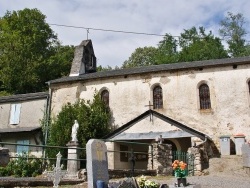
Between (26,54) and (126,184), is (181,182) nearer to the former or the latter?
(126,184)

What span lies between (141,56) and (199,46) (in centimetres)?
882

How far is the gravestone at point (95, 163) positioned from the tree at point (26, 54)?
89.6 ft

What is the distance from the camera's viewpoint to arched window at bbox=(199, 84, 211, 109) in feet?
68.4

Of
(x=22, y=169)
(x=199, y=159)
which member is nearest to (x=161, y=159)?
(x=199, y=159)

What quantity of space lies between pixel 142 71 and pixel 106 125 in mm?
4513

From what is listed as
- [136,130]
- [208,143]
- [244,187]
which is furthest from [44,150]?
[244,187]

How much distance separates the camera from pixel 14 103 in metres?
25.3

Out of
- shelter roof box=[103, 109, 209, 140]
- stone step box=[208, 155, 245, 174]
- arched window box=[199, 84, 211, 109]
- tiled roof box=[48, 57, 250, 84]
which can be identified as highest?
tiled roof box=[48, 57, 250, 84]

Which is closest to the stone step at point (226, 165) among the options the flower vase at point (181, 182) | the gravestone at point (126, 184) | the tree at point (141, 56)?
the flower vase at point (181, 182)

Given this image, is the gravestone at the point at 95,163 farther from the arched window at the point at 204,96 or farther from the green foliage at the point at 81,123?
the arched window at the point at 204,96

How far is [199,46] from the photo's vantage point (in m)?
37.2

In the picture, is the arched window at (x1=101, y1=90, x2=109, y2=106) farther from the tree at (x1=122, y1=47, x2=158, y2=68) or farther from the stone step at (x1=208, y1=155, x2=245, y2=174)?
the tree at (x1=122, y1=47, x2=158, y2=68)

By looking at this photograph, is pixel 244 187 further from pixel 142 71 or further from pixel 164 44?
pixel 164 44

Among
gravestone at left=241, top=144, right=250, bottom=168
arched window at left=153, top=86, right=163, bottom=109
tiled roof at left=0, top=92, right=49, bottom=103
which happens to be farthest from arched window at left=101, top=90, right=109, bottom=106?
gravestone at left=241, top=144, right=250, bottom=168
